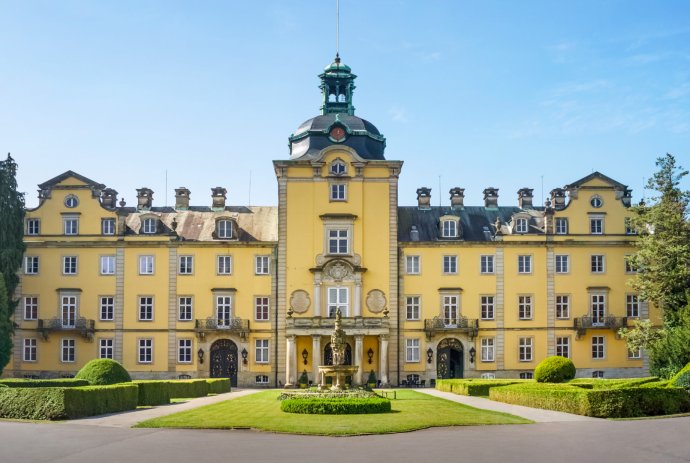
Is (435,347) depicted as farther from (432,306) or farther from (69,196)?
(69,196)

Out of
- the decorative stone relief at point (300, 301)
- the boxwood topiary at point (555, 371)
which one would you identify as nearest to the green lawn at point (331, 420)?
the boxwood topiary at point (555, 371)

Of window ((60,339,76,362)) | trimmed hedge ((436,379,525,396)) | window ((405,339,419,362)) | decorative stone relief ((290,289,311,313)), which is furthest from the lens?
window ((60,339,76,362))

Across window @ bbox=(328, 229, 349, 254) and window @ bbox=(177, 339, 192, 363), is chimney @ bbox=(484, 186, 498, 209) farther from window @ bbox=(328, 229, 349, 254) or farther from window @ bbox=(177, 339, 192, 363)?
window @ bbox=(177, 339, 192, 363)

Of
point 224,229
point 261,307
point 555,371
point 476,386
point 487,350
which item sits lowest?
point 476,386

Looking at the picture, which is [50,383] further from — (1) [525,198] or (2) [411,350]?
(1) [525,198]

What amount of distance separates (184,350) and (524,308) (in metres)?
22.1

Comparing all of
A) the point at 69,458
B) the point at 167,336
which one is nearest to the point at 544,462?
the point at 69,458

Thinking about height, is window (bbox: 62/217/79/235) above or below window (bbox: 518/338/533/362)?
above

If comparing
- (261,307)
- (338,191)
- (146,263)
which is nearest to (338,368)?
(261,307)

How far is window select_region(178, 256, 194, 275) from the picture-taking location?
57719mm

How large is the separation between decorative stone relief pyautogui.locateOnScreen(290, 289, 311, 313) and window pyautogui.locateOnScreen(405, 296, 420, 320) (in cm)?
642

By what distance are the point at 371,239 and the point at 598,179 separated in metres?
15.6

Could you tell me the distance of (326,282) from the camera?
56.2 meters

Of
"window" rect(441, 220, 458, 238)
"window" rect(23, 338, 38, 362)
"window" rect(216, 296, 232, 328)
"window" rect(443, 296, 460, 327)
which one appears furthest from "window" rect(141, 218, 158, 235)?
"window" rect(443, 296, 460, 327)
